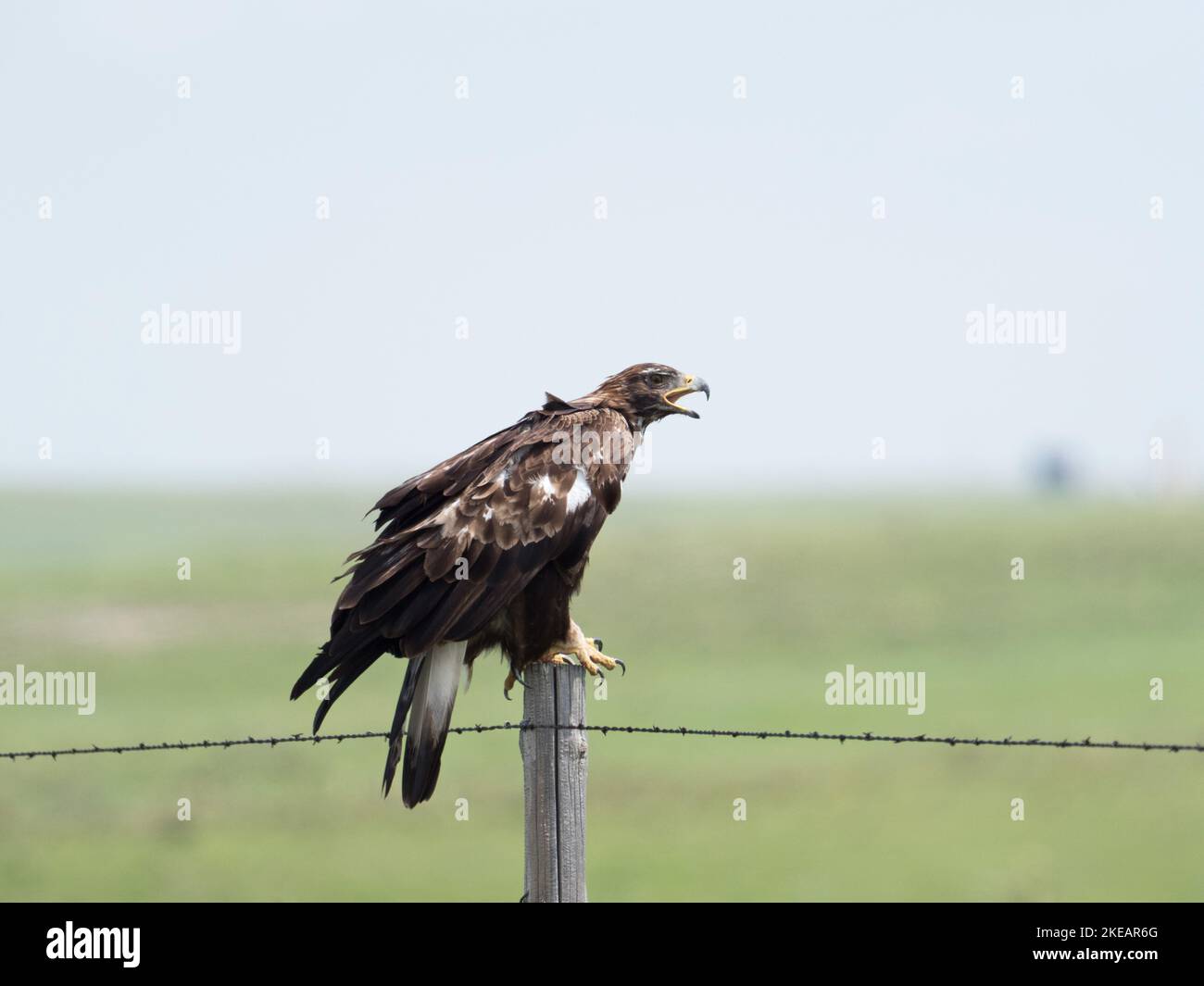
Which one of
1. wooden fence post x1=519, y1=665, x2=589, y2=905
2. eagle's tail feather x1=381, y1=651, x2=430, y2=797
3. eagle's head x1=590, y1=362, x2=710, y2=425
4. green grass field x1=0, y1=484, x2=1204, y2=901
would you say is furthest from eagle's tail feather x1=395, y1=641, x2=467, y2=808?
green grass field x1=0, y1=484, x2=1204, y2=901

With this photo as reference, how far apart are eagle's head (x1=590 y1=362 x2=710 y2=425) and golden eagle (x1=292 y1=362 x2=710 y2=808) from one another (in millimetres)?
14

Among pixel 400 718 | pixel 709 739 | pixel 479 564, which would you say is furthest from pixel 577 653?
pixel 709 739

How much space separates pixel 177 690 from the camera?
51.5 meters

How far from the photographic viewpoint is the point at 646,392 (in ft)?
27.5

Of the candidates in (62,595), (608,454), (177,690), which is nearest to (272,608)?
(62,595)

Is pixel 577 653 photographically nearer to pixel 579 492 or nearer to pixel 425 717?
pixel 579 492

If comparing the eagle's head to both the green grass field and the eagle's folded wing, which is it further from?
the green grass field

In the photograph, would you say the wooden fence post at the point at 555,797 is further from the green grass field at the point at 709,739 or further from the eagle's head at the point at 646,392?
the green grass field at the point at 709,739

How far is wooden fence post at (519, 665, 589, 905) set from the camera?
6086 millimetres

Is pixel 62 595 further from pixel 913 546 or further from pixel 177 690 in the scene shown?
pixel 913 546

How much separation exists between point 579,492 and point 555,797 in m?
1.89

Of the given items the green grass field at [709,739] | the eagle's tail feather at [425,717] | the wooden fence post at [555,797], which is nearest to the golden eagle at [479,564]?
the eagle's tail feather at [425,717]

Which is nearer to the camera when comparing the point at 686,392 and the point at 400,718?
the point at 400,718
